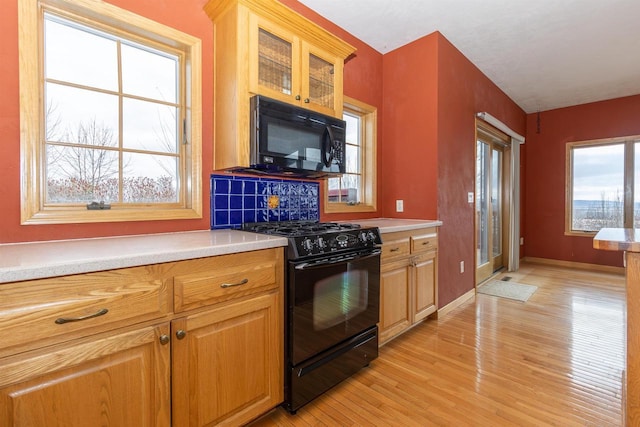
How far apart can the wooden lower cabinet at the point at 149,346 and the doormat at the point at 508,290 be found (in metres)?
3.12

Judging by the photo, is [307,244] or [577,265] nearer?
[307,244]

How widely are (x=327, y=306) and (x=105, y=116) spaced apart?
1.62 metres

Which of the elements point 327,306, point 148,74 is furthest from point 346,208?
point 148,74

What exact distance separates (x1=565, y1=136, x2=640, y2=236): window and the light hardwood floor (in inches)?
98.8

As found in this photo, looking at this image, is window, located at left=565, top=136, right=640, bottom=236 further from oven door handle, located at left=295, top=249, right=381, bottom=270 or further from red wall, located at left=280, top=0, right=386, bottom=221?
oven door handle, located at left=295, top=249, right=381, bottom=270

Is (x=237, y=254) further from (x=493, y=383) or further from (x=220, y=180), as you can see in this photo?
(x=493, y=383)

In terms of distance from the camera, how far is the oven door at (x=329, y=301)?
1.57 meters

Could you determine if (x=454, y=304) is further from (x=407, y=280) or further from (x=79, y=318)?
(x=79, y=318)

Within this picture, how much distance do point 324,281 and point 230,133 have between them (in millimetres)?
1038

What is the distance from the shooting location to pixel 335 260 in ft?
5.72

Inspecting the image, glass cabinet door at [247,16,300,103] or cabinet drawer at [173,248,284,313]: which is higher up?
glass cabinet door at [247,16,300,103]

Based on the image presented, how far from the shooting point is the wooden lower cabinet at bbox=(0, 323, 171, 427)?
911mm

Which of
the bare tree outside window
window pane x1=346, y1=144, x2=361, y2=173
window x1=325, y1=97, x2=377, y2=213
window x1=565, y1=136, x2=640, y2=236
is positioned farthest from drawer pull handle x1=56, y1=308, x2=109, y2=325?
window x1=565, y1=136, x2=640, y2=236

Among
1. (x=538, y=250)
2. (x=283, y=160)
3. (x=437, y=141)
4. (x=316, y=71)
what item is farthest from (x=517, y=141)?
(x=283, y=160)
